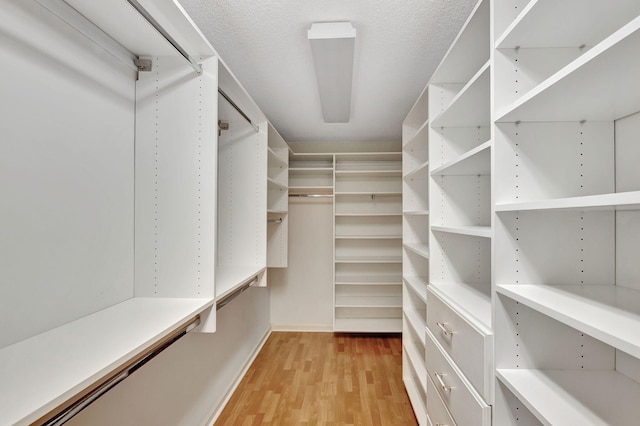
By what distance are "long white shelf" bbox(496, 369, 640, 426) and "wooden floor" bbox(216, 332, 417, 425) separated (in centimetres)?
153

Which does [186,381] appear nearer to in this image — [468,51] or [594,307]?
[594,307]

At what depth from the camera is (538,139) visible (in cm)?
99

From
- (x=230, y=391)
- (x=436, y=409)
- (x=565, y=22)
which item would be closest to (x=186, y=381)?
(x=230, y=391)

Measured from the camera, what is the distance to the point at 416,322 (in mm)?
2330

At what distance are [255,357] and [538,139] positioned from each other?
10.2 ft

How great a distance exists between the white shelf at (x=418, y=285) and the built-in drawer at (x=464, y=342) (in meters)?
0.38

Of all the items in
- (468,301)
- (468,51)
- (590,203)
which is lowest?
(468,301)

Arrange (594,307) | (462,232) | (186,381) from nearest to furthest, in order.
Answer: (594,307)
(462,232)
(186,381)

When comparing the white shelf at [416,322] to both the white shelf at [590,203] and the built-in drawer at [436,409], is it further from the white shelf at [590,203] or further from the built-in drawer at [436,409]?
the white shelf at [590,203]

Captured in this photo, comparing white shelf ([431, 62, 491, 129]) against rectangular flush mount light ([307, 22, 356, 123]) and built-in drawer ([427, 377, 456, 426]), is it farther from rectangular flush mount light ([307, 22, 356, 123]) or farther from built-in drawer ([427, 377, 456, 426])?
built-in drawer ([427, 377, 456, 426])

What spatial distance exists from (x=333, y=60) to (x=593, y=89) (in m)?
1.36

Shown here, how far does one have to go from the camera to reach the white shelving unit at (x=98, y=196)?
85cm

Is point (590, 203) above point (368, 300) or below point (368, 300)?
above

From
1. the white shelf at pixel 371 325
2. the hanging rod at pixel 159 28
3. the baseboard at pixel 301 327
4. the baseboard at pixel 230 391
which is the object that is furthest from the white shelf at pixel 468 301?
the baseboard at pixel 301 327
